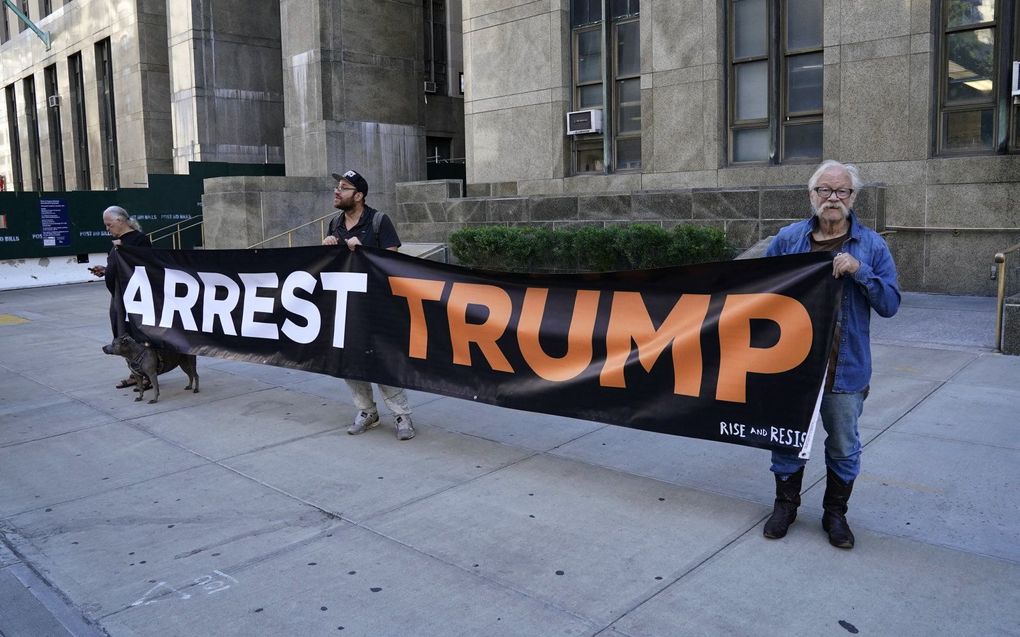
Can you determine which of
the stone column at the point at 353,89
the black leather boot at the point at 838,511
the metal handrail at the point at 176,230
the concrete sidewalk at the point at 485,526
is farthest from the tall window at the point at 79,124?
the black leather boot at the point at 838,511

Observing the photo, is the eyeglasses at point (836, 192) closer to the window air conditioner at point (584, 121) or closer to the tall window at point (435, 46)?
the window air conditioner at point (584, 121)

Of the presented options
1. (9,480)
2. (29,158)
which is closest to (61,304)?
(9,480)

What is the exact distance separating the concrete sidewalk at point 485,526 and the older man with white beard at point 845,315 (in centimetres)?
28

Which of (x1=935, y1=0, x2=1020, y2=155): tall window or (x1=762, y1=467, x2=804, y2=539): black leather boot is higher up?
(x1=935, y1=0, x2=1020, y2=155): tall window

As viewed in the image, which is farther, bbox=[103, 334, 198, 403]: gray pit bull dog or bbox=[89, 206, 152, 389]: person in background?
bbox=[89, 206, 152, 389]: person in background

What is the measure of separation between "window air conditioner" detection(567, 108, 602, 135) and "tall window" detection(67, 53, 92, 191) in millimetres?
24250

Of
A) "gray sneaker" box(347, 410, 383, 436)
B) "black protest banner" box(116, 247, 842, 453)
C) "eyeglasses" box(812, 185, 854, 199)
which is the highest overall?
"eyeglasses" box(812, 185, 854, 199)

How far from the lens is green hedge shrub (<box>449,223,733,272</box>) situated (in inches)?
480

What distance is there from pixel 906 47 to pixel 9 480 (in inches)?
468

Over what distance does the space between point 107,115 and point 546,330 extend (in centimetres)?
3063

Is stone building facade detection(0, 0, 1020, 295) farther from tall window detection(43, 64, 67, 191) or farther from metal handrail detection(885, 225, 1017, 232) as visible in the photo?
tall window detection(43, 64, 67, 191)

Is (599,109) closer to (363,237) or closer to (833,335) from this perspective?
(363,237)

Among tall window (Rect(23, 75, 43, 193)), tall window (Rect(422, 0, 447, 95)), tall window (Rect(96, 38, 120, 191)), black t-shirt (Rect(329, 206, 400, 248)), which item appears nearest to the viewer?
black t-shirt (Rect(329, 206, 400, 248))

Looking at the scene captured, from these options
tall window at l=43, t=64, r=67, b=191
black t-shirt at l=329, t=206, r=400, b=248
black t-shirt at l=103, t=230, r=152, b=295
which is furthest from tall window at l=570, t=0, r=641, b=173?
tall window at l=43, t=64, r=67, b=191
